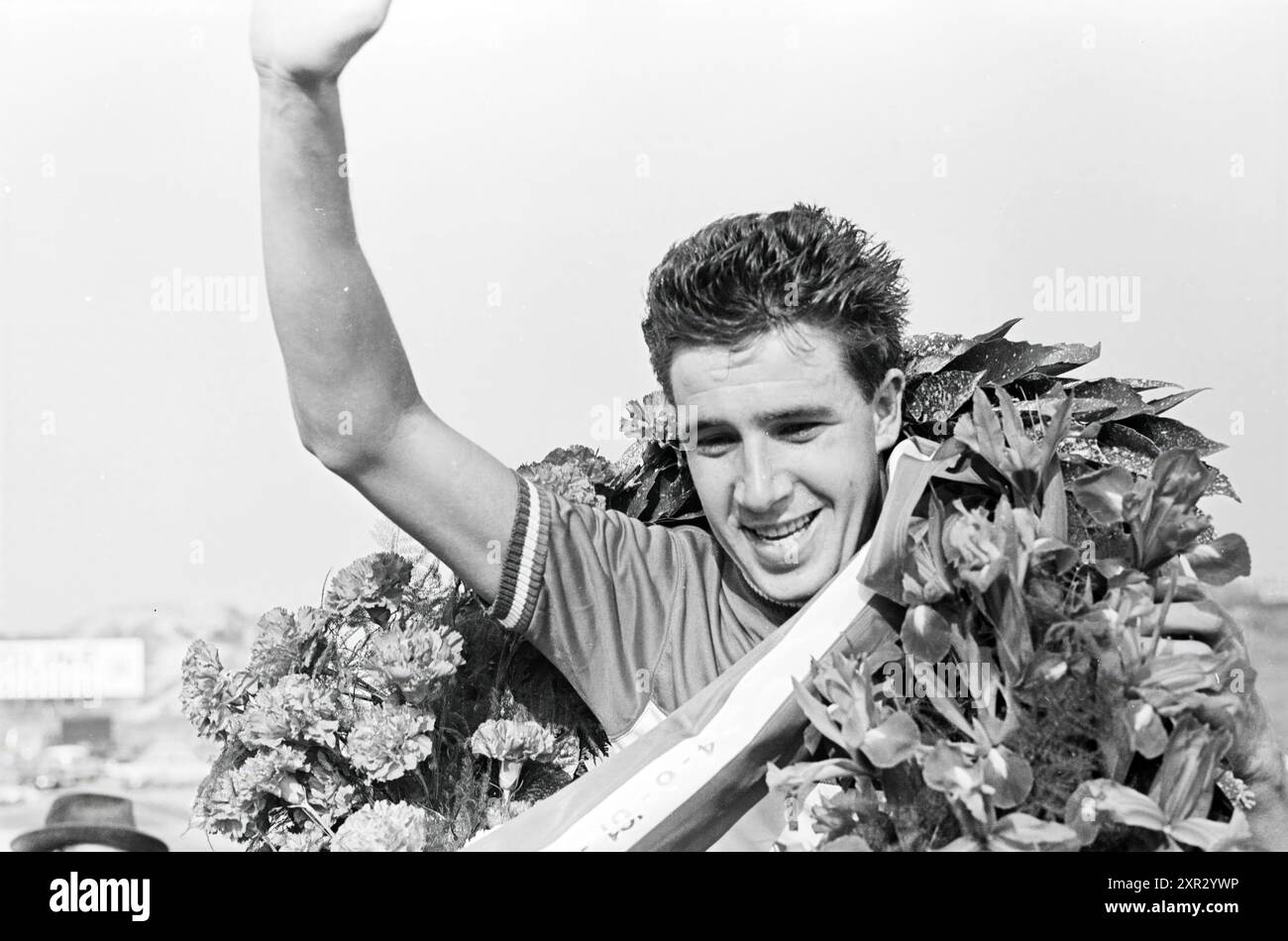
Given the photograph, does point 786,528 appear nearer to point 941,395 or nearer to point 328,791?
point 941,395

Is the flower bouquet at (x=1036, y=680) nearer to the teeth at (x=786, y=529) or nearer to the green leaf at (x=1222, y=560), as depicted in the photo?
the green leaf at (x=1222, y=560)

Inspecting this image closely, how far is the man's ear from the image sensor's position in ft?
5.50

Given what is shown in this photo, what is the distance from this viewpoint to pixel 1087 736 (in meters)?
1.32

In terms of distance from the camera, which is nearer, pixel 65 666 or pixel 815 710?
pixel 815 710

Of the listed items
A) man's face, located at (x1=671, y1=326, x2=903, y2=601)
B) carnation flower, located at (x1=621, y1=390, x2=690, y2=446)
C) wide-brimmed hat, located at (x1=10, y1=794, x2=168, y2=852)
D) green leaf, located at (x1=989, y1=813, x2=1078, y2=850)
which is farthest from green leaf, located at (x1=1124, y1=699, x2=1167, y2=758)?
wide-brimmed hat, located at (x1=10, y1=794, x2=168, y2=852)

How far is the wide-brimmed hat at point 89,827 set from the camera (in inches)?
73.7

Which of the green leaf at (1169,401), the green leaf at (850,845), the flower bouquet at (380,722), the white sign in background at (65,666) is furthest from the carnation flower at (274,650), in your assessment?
the green leaf at (1169,401)

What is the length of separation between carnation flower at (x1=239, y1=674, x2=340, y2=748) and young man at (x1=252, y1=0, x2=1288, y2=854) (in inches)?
12.0

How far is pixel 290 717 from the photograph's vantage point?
170cm

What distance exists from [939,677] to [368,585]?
0.90 meters

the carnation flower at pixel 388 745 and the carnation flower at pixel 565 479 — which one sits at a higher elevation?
the carnation flower at pixel 565 479

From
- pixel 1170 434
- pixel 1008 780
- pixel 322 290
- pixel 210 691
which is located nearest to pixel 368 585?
pixel 210 691

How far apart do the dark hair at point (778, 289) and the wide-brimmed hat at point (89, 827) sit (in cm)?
114
